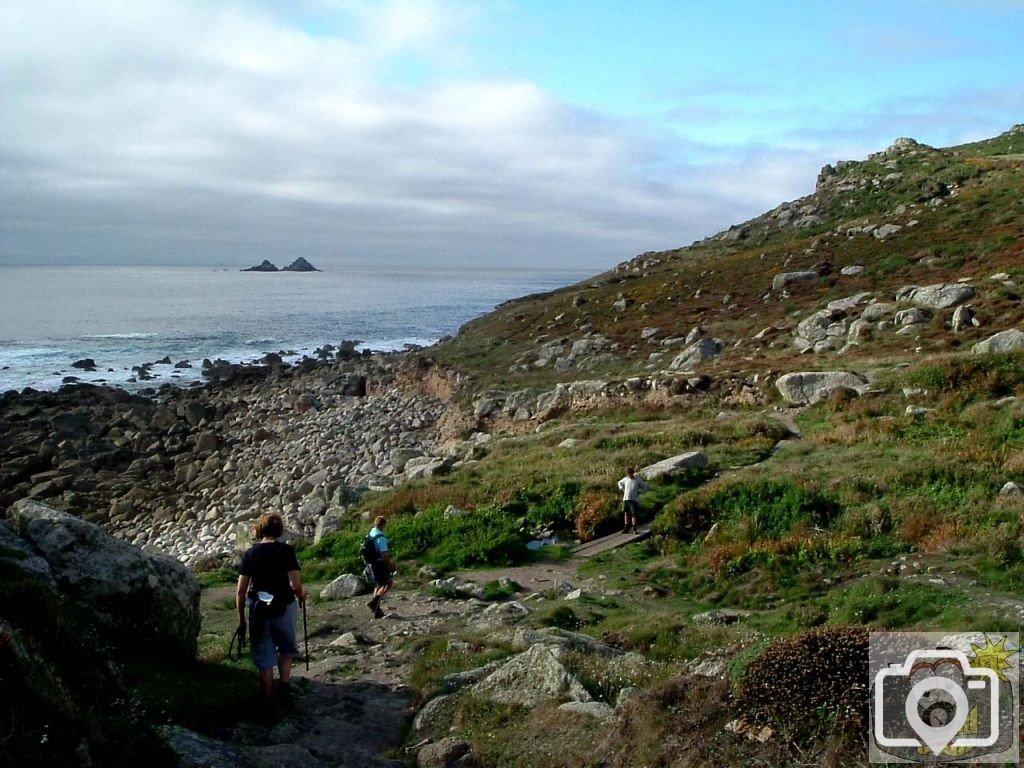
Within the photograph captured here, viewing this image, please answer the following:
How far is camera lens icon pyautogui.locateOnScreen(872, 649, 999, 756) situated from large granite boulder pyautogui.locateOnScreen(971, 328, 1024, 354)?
59.5 ft

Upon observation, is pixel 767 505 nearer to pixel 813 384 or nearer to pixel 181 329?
pixel 813 384

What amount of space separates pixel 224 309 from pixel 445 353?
78615mm

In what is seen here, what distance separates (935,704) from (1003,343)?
19376mm

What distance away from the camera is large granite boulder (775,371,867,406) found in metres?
21.7

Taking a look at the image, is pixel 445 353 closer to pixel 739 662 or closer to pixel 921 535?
pixel 921 535

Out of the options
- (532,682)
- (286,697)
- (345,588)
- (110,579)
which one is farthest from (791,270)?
(110,579)

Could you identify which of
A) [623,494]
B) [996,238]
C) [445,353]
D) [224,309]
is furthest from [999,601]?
[224,309]

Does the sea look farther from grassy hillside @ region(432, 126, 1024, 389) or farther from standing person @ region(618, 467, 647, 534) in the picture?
standing person @ region(618, 467, 647, 534)

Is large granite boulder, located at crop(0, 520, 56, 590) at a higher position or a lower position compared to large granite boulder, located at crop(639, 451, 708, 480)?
higher

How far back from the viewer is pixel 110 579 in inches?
314

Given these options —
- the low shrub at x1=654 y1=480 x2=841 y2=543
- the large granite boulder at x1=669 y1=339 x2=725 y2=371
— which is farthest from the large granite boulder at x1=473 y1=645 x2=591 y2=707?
the large granite boulder at x1=669 y1=339 x2=725 y2=371

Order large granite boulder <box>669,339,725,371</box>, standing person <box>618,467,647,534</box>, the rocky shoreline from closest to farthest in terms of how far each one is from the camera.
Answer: standing person <box>618,467,647,534</box>, the rocky shoreline, large granite boulder <box>669,339,725,371</box>

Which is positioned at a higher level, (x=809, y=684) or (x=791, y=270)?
(x=791, y=270)

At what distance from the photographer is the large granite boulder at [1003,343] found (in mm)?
20750
